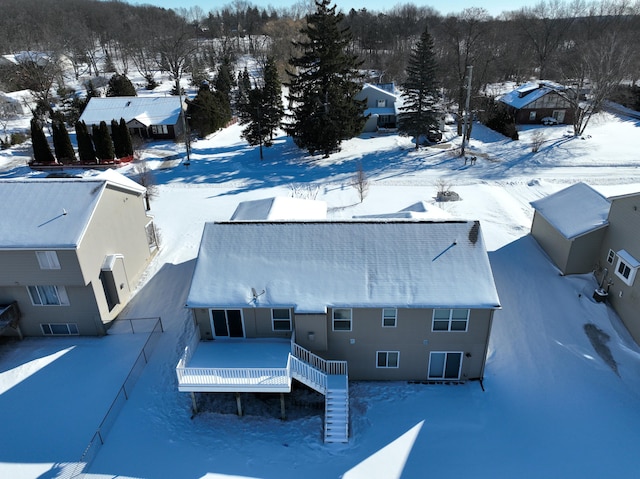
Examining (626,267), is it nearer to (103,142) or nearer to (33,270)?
(33,270)

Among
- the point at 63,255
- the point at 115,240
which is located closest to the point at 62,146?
the point at 115,240

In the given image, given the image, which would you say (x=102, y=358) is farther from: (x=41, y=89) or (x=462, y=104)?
(x=41, y=89)

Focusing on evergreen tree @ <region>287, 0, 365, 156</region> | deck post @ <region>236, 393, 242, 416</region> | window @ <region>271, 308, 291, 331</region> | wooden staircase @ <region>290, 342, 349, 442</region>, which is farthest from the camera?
evergreen tree @ <region>287, 0, 365, 156</region>

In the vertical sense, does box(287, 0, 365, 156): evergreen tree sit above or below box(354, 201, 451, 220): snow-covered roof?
above

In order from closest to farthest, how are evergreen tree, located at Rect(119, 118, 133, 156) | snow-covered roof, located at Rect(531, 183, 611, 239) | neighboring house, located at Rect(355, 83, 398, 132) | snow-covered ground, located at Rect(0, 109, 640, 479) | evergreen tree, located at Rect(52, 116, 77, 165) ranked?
1. snow-covered ground, located at Rect(0, 109, 640, 479)
2. snow-covered roof, located at Rect(531, 183, 611, 239)
3. evergreen tree, located at Rect(52, 116, 77, 165)
4. evergreen tree, located at Rect(119, 118, 133, 156)
5. neighboring house, located at Rect(355, 83, 398, 132)

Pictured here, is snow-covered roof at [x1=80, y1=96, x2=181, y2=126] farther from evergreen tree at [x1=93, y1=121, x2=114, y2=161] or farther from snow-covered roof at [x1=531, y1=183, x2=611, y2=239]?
snow-covered roof at [x1=531, y1=183, x2=611, y2=239]

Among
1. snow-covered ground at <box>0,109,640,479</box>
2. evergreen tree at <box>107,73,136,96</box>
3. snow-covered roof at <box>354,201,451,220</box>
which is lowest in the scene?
snow-covered ground at <box>0,109,640,479</box>

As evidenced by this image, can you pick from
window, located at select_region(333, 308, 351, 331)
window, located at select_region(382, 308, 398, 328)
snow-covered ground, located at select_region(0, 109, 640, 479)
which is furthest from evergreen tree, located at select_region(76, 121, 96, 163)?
window, located at select_region(382, 308, 398, 328)
